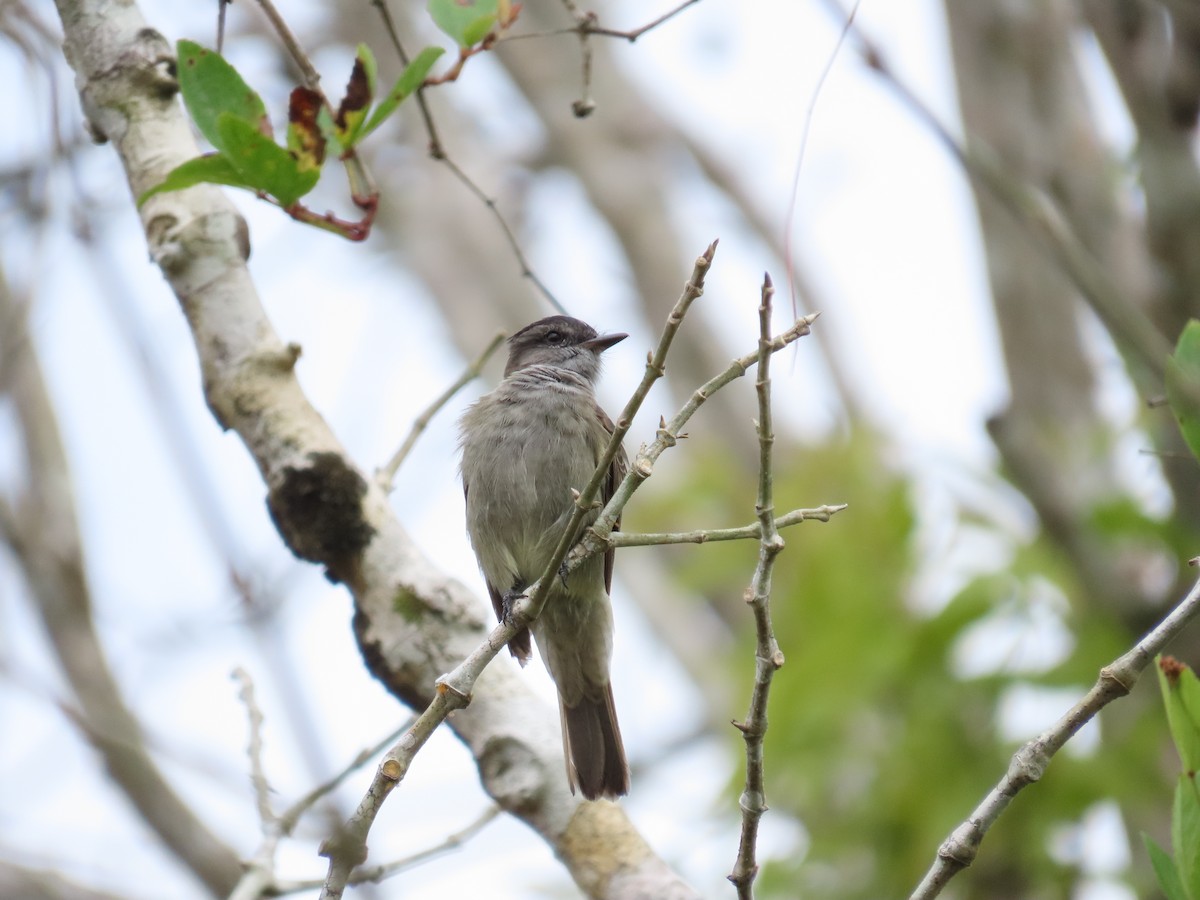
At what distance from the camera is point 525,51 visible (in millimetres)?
10945

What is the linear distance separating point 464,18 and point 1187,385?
1.90m

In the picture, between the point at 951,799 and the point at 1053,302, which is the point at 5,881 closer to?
the point at 951,799

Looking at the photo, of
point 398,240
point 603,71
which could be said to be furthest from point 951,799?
point 398,240

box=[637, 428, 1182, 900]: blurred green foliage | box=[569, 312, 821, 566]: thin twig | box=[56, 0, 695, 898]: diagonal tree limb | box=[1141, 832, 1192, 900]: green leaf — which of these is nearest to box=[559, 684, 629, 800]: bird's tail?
box=[56, 0, 695, 898]: diagonal tree limb

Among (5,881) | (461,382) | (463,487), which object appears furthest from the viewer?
(5,881)

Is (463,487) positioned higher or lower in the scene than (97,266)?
lower

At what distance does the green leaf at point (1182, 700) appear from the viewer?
258 centimetres

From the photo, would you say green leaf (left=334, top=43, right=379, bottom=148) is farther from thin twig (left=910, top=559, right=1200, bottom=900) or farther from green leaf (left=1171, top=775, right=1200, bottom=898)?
green leaf (left=1171, top=775, right=1200, bottom=898)

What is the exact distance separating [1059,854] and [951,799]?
19.6 inches

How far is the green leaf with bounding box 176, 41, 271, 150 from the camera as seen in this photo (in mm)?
3131

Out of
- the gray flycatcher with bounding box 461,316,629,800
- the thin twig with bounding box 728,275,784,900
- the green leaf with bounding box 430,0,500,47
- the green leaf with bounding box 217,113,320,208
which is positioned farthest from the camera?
the gray flycatcher with bounding box 461,316,629,800

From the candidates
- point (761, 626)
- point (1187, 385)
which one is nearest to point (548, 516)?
point (761, 626)

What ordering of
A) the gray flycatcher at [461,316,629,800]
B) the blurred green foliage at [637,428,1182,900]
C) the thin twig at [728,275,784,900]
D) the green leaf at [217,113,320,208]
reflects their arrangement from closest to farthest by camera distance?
the thin twig at [728,275,784,900] < the green leaf at [217,113,320,208] < the gray flycatcher at [461,316,629,800] < the blurred green foliage at [637,428,1182,900]

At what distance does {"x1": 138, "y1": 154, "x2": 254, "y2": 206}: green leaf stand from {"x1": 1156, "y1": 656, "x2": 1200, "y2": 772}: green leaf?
225 centimetres
